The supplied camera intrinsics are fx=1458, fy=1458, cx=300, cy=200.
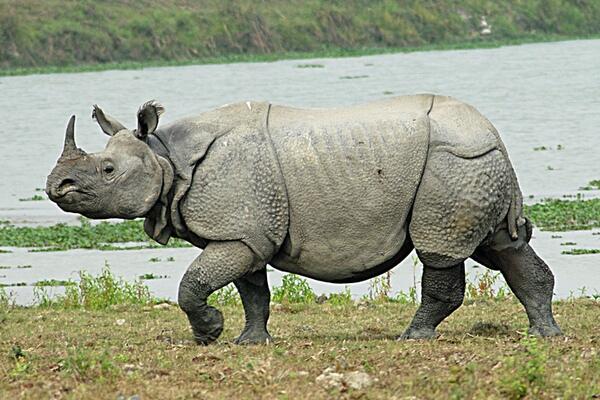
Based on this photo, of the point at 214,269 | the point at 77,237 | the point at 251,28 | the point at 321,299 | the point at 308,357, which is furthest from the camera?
the point at 251,28

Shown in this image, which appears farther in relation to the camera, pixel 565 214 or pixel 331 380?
pixel 565 214

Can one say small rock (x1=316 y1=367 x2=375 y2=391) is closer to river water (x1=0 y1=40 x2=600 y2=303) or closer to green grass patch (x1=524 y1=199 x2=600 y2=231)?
river water (x1=0 y1=40 x2=600 y2=303)

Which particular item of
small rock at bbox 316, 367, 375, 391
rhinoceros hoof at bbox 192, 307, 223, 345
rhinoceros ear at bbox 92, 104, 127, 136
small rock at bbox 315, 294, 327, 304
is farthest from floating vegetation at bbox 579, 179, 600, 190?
small rock at bbox 316, 367, 375, 391

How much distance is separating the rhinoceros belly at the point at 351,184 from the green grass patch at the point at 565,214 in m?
8.43

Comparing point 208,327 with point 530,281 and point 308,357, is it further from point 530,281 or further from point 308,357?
point 530,281

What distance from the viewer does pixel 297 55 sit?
52875 mm

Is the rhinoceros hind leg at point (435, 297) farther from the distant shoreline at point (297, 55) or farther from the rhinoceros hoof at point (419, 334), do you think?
the distant shoreline at point (297, 55)

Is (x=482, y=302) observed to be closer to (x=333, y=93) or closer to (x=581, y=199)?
(x=581, y=199)

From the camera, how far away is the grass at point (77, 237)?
17.4 meters

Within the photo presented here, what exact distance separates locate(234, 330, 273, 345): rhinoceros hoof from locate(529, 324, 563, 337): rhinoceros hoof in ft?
5.76

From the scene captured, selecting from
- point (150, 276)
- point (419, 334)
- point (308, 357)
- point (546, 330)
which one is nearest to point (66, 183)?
point (308, 357)

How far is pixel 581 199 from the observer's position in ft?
63.9

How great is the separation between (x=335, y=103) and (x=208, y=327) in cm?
2588

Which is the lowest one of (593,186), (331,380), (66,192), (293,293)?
(593,186)
